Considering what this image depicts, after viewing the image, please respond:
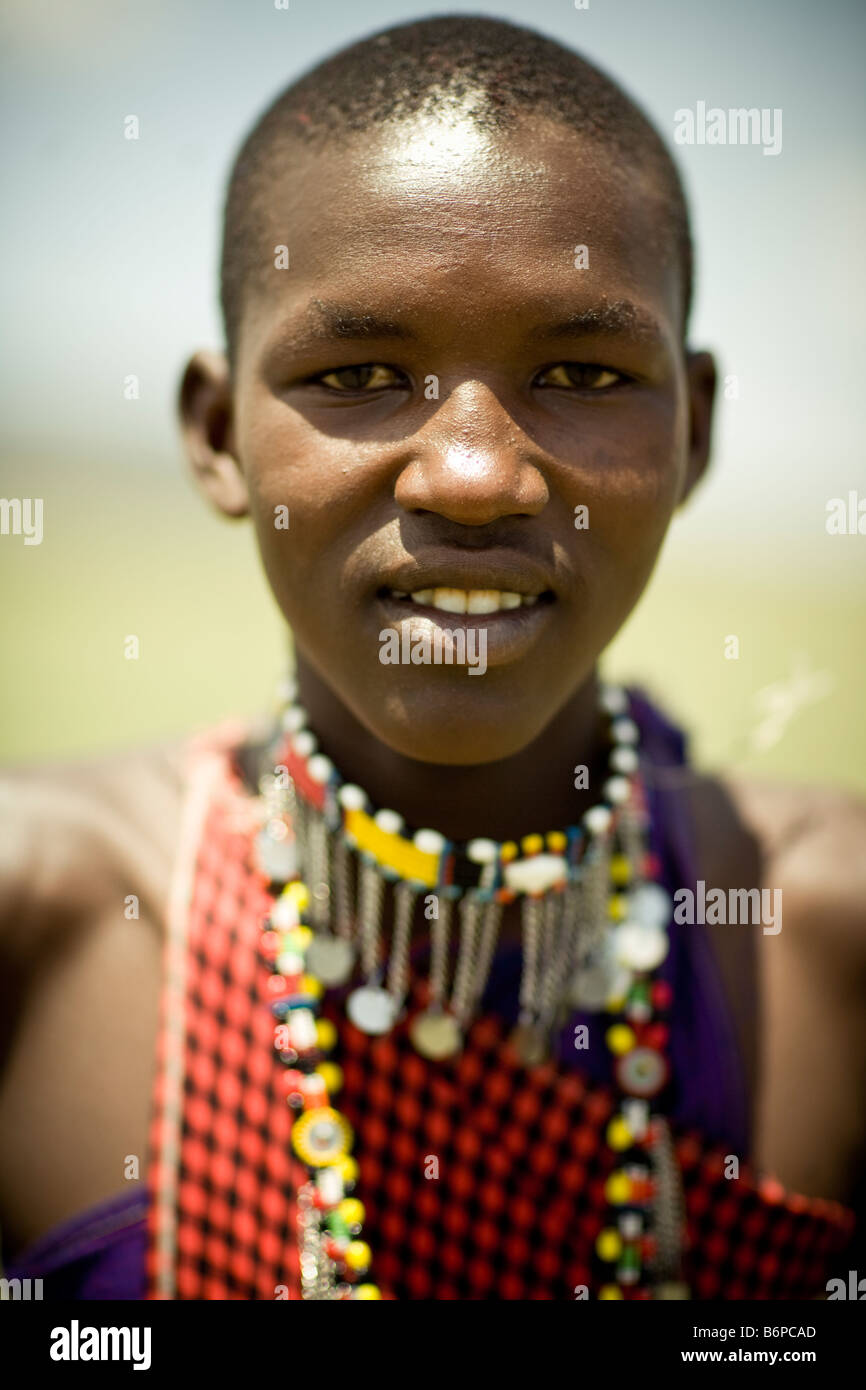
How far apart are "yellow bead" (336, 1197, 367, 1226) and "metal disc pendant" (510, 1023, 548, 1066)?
0.35 meters

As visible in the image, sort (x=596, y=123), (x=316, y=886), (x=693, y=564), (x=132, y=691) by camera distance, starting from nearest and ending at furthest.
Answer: (x=596, y=123)
(x=316, y=886)
(x=132, y=691)
(x=693, y=564)

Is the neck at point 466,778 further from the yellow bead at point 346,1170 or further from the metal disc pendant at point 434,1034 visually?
the yellow bead at point 346,1170

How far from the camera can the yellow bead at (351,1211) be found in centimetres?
171

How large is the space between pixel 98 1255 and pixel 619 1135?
0.85 meters

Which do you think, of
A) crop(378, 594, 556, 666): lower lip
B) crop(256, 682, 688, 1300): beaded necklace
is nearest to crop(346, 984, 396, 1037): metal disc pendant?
crop(256, 682, 688, 1300): beaded necklace

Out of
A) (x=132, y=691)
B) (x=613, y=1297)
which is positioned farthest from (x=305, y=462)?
(x=132, y=691)

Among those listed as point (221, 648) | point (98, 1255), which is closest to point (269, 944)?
point (98, 1255)

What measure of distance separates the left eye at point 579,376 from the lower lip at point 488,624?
324mm

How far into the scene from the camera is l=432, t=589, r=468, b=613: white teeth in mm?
1452

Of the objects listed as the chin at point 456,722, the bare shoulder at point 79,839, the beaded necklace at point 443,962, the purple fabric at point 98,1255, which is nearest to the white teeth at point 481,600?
the chin at point 456,722

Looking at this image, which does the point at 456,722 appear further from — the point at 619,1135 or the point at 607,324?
the point at 619,1135

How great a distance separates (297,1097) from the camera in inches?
68.9
